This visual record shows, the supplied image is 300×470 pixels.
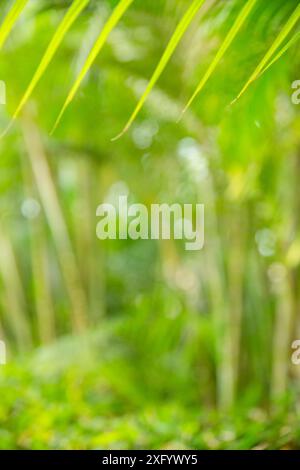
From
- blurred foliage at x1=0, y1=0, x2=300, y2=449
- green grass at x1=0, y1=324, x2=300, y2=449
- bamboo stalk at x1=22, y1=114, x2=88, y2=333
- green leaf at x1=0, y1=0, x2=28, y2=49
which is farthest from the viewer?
bamboo stalk at x1=22, y1=114, x2=88, y2=333

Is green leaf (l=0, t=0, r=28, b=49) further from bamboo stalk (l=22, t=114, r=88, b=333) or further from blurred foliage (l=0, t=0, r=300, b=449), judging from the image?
bamboo stalk (l=22, t=114, r=88, b=333)

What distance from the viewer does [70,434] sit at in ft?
3.40

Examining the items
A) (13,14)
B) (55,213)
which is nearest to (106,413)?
(55,213)

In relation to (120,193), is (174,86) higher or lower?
lower

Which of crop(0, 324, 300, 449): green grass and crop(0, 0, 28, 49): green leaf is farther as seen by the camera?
crop(0, 324, 300, 449): green grass

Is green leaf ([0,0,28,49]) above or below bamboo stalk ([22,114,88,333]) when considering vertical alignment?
below

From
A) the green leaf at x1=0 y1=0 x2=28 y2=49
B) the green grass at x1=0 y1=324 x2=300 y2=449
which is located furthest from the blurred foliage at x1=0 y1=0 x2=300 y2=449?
the green leaf at x1=0 y1=0 x2=28 y2=49

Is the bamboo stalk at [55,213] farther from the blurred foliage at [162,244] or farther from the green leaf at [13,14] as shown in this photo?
the green leaf at [13,14]

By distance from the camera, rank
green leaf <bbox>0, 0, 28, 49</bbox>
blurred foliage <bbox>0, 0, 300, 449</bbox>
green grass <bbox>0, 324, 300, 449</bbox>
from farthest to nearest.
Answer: blurred foliage <bbox>0, 0, 300, 449</bbox> < green grass <bbox>0, 324, 300, 449</bbox> < green leaf <bbox>0, 0, 28, 49</bbox>

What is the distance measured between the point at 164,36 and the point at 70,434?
0.91 metres

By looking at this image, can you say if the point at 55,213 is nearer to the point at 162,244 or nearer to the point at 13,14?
the point at 162,244

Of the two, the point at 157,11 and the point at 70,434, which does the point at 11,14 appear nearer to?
the point at 157,11

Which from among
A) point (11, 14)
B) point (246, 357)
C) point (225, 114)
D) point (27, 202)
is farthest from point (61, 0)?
point (27, 202)

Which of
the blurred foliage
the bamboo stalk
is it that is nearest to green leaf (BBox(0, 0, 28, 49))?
the blurred foliage
